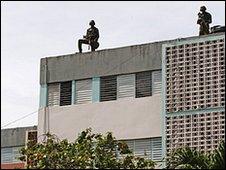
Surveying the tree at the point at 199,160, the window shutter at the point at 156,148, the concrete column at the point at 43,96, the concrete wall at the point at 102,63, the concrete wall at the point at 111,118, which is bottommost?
the tree at the point at 199,160

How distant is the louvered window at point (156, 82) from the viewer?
2353 cm

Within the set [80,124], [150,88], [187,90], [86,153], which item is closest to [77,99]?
[80,124]

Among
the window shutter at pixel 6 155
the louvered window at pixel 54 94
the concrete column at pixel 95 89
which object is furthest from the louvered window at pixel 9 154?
the concrete column at pixel 95 89

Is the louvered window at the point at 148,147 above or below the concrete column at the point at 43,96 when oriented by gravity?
below

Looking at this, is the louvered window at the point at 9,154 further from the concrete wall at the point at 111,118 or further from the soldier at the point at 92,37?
the soldier at the point at 92,37

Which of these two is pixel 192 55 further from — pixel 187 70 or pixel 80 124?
pixel 80 124

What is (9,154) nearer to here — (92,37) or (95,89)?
(92,37)

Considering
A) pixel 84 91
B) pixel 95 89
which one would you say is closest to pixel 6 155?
pixel 84 91

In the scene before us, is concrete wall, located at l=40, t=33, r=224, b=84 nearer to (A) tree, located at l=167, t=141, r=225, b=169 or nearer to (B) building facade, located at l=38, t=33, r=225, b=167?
(B) building facade, located at l=38, t=33, r=225, b=167

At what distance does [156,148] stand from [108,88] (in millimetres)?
2807

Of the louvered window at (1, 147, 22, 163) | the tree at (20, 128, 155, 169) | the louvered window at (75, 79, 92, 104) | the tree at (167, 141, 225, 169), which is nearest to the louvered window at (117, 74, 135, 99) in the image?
the louvered window at (75, 79, 92, 104)

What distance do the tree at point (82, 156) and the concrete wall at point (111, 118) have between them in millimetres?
3767

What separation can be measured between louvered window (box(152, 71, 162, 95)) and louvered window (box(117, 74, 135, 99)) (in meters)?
0.79

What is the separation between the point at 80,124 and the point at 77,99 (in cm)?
97
